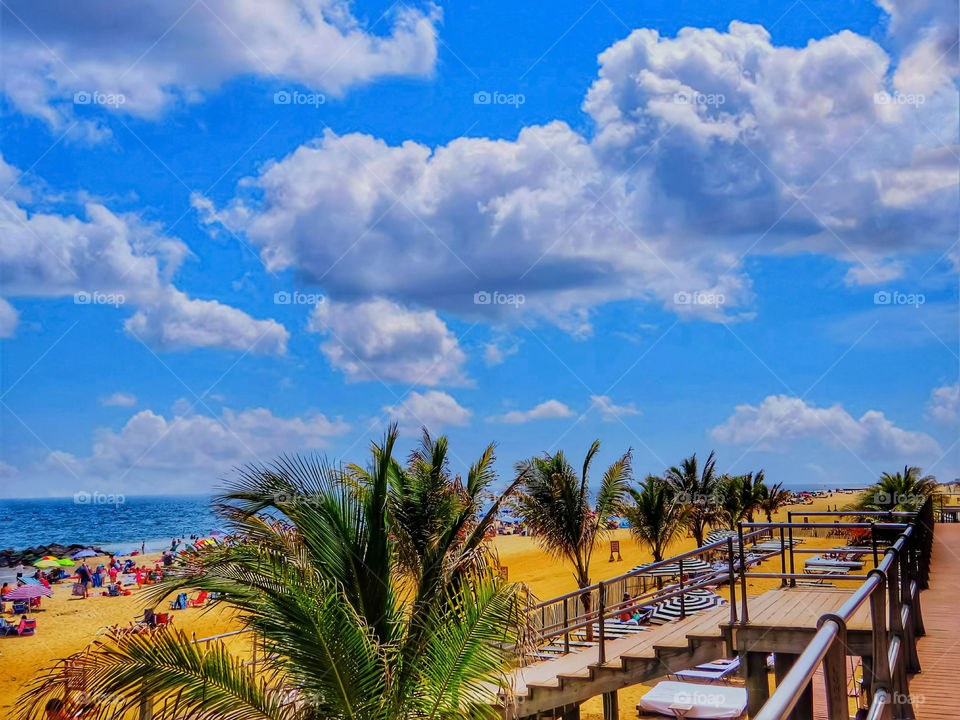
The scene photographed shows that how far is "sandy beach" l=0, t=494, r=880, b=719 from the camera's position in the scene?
25666 millimetres

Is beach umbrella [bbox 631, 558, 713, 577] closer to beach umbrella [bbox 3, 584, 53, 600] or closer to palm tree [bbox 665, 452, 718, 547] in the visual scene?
palm tree [bbox 665, 452, 718, 547]

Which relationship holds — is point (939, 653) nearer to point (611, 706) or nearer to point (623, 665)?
point (623, 665)

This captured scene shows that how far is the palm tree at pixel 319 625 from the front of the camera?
24.3ft

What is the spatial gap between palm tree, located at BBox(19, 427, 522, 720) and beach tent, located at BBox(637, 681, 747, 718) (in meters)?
7.63

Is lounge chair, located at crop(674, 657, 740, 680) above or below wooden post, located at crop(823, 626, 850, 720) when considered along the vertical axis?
below

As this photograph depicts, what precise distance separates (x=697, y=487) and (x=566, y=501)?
2506 cm

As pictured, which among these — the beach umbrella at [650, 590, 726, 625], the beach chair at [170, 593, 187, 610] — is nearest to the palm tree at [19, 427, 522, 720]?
the beach umbrella at [650, 590, 726, 625]

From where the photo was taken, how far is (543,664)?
48.4 ft

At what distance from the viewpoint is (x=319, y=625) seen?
7785 millimetres

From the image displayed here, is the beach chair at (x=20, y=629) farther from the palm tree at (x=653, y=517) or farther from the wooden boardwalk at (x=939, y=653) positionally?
the wooden boardwalk at (x=939, y=653)

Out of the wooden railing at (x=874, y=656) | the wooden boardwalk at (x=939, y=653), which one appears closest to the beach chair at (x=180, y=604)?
the wooden boardwalk at (x=939, y=653)

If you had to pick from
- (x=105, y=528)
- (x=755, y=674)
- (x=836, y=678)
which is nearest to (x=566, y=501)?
(x=755, y=674)

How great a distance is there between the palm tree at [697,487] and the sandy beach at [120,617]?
496 cm

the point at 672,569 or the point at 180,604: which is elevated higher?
the point at 672,569
